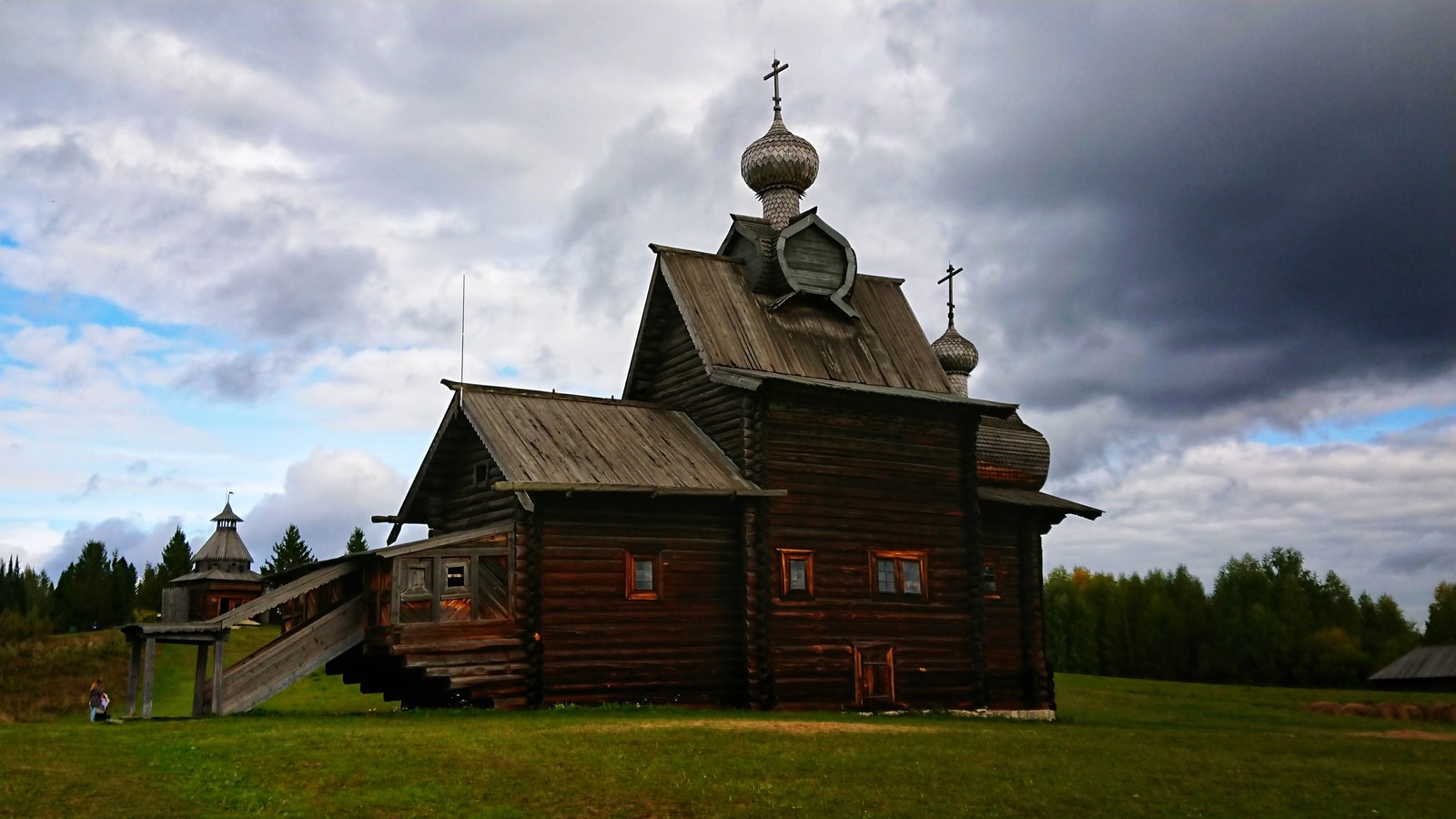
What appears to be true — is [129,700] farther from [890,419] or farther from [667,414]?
[890,419]

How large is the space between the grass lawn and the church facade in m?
1.87

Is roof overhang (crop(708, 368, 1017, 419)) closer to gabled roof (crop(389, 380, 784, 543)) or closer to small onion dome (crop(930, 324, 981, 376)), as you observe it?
gabled roof (crop(389, 380, 784, 543))

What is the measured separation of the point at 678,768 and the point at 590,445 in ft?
41.1

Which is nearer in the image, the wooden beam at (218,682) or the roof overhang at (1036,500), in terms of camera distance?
the wooden beam at (218,682)

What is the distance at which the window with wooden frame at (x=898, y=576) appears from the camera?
31.3 meters

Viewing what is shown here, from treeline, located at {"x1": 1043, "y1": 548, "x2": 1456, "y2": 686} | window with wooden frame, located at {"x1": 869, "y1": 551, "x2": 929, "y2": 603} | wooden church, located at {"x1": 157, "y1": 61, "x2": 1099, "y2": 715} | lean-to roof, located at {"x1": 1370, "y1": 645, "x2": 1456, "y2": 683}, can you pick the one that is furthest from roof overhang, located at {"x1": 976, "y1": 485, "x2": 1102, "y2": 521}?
treeline, located at {"x1": 1043, "y1": 548, "x2": 1456, "y2": 686}

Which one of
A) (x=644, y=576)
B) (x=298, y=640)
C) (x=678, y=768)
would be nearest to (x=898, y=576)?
(x=644, y=576)

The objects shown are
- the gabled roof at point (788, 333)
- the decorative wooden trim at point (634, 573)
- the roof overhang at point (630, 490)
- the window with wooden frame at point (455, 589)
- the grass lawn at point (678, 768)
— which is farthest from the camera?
the gabled roof at point (788, 333)

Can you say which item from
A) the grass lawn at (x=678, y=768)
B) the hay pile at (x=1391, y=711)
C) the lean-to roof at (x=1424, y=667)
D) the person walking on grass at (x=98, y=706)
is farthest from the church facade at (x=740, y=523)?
the lean-to roof at (x=1424, y=667)

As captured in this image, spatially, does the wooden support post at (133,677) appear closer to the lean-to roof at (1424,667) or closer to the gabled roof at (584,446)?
the gabled roof at (584,446)

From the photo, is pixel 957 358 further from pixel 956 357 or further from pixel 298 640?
pixel 298 640

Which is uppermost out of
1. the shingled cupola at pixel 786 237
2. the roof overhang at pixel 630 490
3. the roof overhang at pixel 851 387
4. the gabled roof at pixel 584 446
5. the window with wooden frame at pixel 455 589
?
the shingled cupola at pixel 786 237

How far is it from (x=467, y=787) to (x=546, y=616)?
36.5ft

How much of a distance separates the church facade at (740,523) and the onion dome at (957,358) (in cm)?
663
